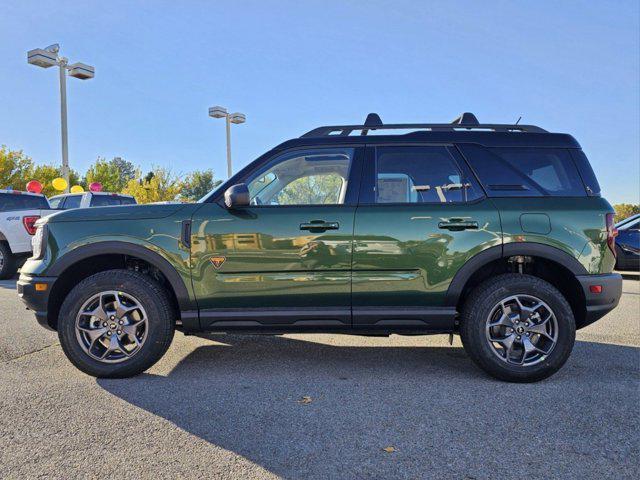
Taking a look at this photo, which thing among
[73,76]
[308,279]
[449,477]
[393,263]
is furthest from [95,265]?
[73,76]

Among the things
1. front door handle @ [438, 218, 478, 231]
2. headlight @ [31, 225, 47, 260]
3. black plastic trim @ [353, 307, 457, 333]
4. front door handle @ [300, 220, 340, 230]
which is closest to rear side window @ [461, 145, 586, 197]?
front door handle @ [438, 218, 478, 231]

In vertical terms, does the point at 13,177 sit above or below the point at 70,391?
above

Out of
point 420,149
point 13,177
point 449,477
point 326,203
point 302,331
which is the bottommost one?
point 449,477

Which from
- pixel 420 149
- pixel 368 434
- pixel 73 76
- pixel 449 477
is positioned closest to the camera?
pixel 449 477

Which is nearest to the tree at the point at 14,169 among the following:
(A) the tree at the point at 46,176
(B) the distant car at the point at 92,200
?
(A) the tree at the point at 46,176

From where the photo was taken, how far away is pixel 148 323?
3.70 metres

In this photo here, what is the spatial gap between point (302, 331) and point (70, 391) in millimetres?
1729

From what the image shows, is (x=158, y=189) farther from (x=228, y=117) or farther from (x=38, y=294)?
(x=38, y=294)

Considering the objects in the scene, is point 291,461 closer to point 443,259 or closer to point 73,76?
point 443,259

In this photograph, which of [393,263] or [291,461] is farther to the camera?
[393,263]

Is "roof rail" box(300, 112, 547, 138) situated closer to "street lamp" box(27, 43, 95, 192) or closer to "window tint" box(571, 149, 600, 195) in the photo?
"window tint" box(571, 149, 600, 195)

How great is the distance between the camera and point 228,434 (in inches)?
108

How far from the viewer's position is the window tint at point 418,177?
3.83 metres

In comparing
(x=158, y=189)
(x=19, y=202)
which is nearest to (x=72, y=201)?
(x=19, y=202)
